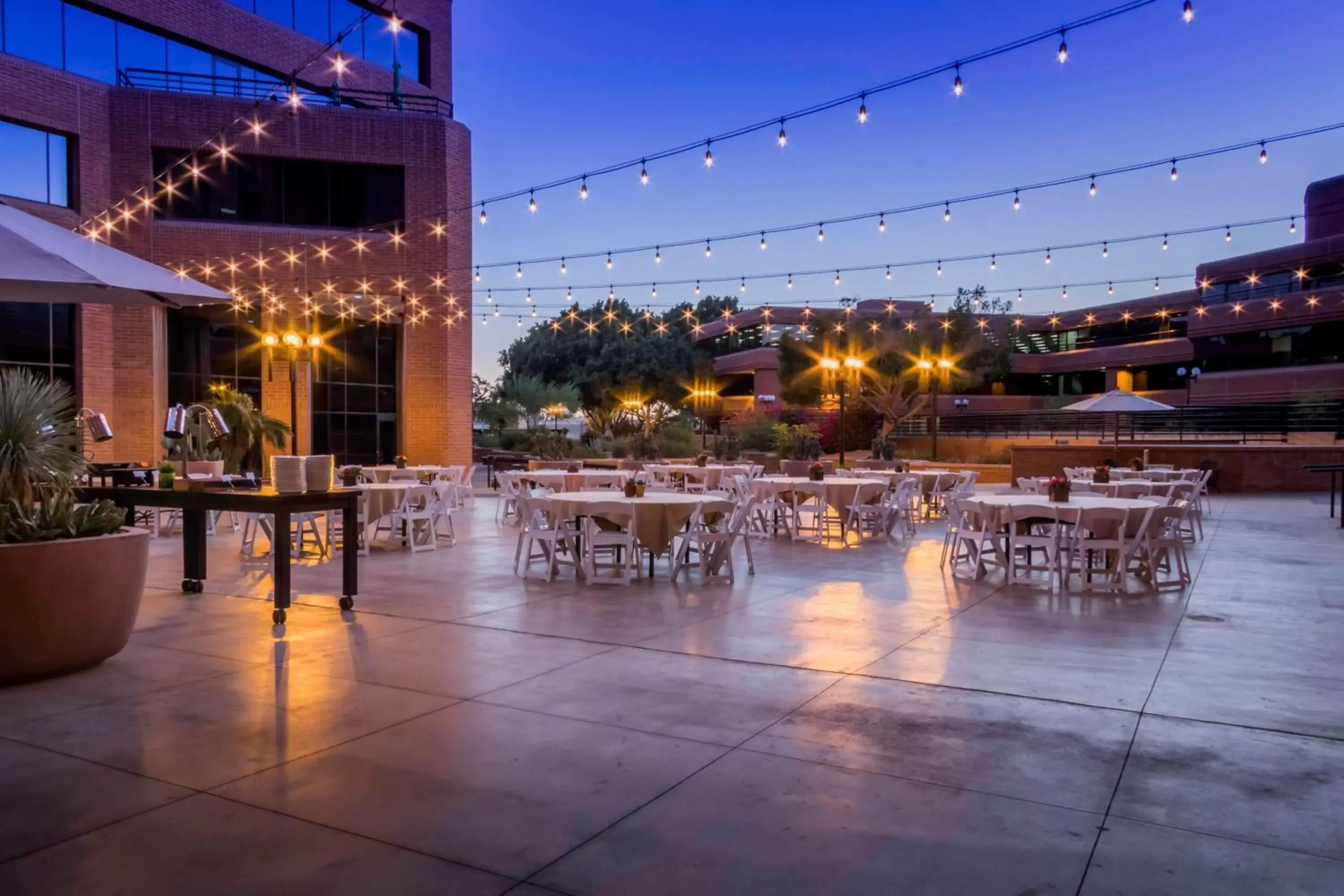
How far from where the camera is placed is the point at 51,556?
509 cm

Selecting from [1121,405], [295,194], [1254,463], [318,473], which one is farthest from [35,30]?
[1254,463]

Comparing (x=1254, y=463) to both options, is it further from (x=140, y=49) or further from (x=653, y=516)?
(x=140, y=49)

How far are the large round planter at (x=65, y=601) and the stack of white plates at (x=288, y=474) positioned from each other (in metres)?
1.26

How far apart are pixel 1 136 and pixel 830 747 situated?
1881 cm

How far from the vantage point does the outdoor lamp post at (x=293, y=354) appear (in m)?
17.4

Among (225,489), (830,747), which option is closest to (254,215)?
(225,489)

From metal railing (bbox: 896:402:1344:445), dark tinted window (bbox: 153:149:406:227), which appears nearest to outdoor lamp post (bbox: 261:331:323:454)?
dark tinted window (bbox: 153:149:406:227)

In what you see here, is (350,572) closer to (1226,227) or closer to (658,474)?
(658,474)

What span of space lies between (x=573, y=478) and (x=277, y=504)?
25.5 feet

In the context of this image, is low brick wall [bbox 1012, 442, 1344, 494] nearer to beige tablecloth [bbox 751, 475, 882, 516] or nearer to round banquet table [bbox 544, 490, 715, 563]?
beige tablecloth [bbox 751, 475, 882, 516]

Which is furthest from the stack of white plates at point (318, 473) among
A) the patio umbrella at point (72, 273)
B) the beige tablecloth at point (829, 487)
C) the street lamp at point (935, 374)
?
the street lamp at point (935, 374)

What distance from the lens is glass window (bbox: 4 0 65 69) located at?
17391 millimetres

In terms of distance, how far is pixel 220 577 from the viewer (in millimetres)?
9117

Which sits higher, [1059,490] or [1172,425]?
[1172,425]
